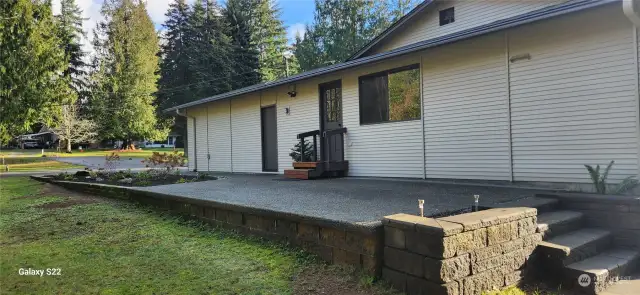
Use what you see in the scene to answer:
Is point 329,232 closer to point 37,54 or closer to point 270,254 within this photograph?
point 270,254

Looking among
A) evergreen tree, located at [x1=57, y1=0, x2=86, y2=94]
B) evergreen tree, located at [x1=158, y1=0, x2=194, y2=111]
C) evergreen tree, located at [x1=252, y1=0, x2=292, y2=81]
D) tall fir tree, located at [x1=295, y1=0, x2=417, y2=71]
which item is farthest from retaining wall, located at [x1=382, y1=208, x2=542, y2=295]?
evergreen tree, located at [x1=57, y1=0, x2=86, y2=94]

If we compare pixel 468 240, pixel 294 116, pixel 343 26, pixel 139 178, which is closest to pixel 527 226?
pixel 468 240

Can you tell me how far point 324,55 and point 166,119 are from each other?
16.0m

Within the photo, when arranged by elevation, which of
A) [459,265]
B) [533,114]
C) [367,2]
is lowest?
[459,265]

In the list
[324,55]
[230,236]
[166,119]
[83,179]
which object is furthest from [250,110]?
[166,119]

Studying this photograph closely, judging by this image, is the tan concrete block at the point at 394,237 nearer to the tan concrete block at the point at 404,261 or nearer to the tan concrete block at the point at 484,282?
the tan concrete block at the point at 404,261

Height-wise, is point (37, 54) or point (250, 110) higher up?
point (37, 54)

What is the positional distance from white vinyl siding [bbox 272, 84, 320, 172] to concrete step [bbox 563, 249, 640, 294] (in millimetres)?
6703

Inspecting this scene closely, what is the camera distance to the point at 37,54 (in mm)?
17875

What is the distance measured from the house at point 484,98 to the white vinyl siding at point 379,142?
2 centimetres

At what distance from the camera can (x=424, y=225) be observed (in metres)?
2.62

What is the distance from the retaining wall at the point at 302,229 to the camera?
2.99m

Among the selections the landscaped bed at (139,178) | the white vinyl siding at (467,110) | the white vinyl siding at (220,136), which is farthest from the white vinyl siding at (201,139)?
the white vinyl siding at (467,110)

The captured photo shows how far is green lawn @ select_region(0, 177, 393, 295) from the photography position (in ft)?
9.63
